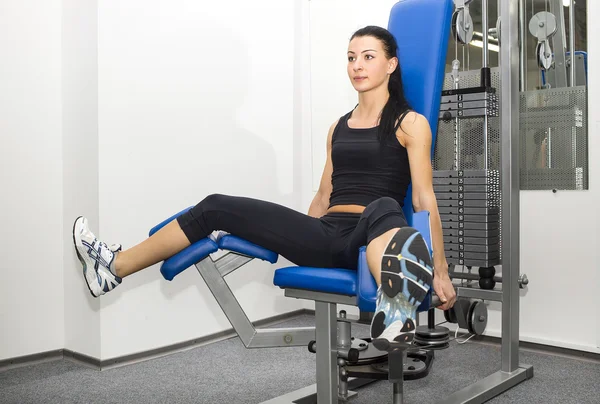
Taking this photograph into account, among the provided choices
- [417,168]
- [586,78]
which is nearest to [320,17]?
[586,78]

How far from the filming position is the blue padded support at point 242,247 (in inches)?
66.6

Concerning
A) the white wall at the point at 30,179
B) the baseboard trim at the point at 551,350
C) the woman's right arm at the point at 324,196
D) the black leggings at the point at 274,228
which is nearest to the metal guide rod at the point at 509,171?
the baseboard trim at the point at 551,350

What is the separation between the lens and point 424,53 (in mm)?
1850

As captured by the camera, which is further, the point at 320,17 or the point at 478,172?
the point at 320,17

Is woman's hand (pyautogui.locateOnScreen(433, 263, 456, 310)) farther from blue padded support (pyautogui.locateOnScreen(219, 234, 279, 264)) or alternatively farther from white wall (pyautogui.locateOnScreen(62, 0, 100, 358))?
white wall (pyautogui.locateOnScreen(62, 0, 100, 358))

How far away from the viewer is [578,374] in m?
2.32

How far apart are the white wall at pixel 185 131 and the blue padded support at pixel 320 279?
3.73 feet

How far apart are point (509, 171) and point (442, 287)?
0.78 metres

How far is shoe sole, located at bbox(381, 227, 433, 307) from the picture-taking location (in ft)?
4.33

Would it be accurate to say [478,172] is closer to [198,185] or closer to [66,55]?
[198,185]

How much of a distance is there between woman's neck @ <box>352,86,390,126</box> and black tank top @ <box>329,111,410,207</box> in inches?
2.0

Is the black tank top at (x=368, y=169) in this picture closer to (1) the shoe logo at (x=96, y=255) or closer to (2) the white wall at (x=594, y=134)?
(1) the shoe logo at (x=96, y=255)

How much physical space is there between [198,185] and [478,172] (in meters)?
1.24

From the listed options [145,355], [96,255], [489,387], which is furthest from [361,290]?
[145,355]
